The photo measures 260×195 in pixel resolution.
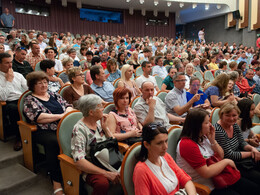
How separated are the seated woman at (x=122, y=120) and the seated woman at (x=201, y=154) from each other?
1.44ft

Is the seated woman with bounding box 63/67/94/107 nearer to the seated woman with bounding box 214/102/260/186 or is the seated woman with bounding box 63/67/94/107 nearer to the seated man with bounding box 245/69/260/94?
the seated woman with bounding box 214/102/260/186

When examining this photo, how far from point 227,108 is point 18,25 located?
11.0 metres

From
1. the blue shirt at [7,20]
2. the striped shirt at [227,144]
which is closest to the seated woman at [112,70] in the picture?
the striped shirt at [227,144]

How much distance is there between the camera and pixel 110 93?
9.05 feet

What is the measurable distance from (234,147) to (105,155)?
1026mm


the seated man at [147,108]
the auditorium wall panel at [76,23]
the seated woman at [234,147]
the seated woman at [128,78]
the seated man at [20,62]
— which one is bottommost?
the seated woman at [234,147]

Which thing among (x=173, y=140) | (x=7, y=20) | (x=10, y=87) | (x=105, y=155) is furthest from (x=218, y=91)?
(x=7, y=20)

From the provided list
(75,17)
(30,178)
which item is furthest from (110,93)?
(75,17)

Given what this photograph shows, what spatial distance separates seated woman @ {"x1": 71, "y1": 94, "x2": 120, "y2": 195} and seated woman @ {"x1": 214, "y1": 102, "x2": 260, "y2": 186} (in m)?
0.84

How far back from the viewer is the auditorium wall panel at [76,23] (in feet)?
34.6

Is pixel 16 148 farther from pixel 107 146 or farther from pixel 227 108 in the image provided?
pixel 227 108

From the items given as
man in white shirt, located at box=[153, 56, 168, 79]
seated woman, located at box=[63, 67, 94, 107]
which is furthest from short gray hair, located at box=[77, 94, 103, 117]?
man in white shirt, located at box=[153, 56, 168, 79]

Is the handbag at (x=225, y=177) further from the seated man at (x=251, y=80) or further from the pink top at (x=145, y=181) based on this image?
the seated man at (x=251, y=80)

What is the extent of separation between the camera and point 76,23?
480 inches
